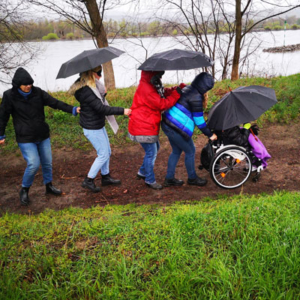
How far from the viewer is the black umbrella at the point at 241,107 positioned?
3943 millimetres

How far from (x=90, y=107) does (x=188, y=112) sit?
4.30 ft

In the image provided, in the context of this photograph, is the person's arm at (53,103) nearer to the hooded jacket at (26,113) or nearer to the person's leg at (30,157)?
the hooded jacket at (26,113)

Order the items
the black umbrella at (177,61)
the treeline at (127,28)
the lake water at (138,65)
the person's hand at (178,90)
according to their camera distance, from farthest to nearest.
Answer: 1. the lake water at (138,65)
2. the treeline at (127,28)
3. the person's hand at (178,90)
4. the black umbrella at (177,61)

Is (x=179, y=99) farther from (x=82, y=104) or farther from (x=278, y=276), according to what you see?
(x=278, y=276)

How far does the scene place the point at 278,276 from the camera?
7.36 feet

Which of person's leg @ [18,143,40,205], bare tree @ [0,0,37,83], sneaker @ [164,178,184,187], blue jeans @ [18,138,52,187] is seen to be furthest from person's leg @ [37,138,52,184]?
bare tree @ [0,0,37,83]

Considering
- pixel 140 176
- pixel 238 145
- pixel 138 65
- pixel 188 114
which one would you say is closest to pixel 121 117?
pixel 140 176

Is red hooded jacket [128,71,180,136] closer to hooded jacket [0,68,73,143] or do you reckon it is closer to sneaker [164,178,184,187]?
sneaker [164,178,184,187]

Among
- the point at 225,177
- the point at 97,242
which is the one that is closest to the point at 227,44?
the point at 225,177

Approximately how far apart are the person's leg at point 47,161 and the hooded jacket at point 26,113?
0.49 feet

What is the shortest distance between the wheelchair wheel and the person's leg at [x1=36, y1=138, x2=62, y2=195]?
232 centimetres

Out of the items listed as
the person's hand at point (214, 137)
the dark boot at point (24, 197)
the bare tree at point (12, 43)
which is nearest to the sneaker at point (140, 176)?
the person's hand at point (214, 137)

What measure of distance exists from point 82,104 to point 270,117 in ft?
15.0

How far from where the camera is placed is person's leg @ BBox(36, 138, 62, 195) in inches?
169
